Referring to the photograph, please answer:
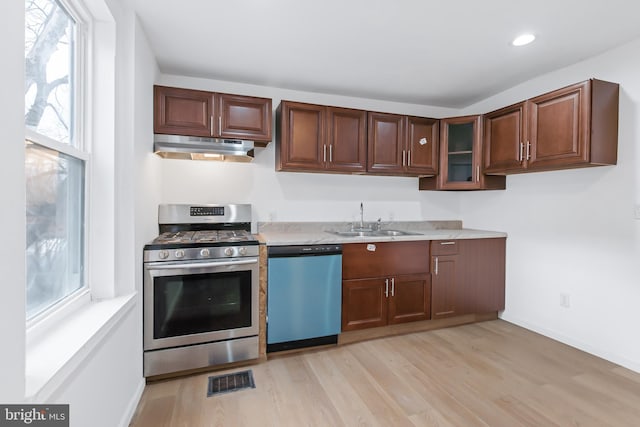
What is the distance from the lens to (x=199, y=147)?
2514 millimetres

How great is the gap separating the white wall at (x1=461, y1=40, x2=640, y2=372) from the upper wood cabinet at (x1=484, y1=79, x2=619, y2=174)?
162 mm

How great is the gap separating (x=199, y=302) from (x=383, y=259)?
62.7 inches

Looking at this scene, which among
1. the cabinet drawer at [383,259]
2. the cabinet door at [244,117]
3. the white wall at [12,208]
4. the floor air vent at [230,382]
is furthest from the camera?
the cabinet drawer at [383,259]

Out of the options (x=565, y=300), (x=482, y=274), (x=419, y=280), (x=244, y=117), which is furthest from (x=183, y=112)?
(x=565, y=300)

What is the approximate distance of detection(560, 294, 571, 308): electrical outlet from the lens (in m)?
2.68

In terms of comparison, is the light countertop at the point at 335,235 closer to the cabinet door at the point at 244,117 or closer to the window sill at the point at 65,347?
the cabinet door at the point at 244,117

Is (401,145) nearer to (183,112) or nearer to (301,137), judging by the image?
(301,137)

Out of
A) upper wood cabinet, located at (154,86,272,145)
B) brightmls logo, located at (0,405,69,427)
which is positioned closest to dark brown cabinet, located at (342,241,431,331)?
upper wood cabinet, located at (154,86,272,145)

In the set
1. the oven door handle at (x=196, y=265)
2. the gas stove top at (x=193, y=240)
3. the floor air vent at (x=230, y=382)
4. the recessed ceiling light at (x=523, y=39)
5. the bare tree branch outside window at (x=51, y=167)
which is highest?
the recessed ceiling light at (x=523, y=39)

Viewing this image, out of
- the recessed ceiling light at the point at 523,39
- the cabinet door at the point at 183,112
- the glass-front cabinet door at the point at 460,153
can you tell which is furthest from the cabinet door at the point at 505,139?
the cabinet door at the point at 183,112

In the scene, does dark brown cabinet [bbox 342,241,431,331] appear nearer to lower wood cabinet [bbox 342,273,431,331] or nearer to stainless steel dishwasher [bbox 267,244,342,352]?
lower wood cabinet [bbox 342,273,431,331]

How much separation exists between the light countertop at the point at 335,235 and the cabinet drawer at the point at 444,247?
4 cm

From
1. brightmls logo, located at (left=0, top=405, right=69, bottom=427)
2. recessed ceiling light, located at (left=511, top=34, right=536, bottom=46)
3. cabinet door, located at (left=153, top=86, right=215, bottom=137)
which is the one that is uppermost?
recessed ceiling light, located at (left=511, top=34, right=536, bottom=46)

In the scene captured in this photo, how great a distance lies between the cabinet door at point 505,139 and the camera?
107 inches
